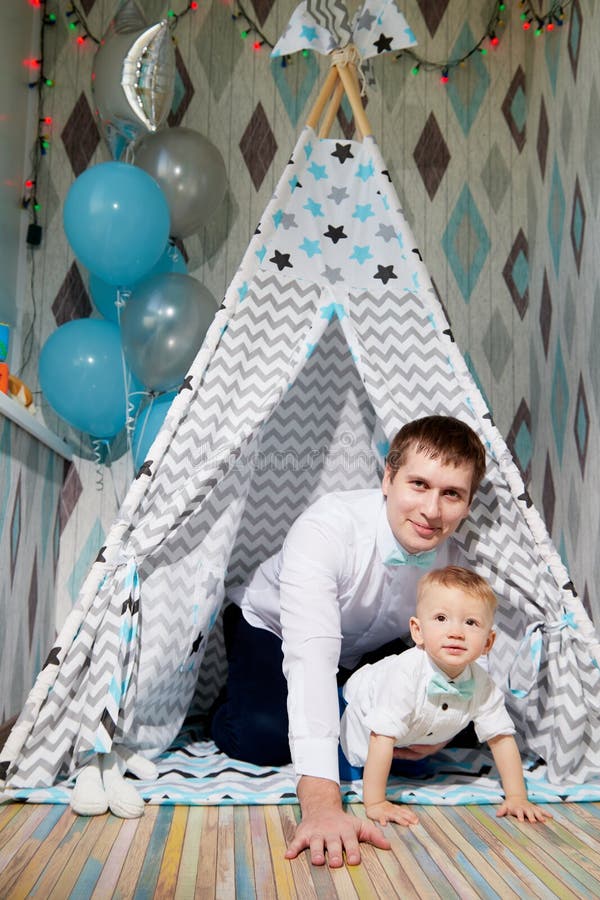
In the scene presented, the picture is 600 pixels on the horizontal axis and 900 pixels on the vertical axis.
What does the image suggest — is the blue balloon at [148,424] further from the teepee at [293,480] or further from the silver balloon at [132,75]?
the silver balloon at [132,75]

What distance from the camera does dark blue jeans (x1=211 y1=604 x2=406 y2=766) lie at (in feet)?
6.54

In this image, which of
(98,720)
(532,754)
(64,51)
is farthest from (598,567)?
(64,51)

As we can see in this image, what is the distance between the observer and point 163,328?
2539 mm

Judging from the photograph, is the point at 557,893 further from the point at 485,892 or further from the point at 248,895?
the point at 248,895

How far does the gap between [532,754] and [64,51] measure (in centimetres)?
289

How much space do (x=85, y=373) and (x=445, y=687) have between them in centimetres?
149

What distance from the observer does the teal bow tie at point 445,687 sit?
5.48 ft

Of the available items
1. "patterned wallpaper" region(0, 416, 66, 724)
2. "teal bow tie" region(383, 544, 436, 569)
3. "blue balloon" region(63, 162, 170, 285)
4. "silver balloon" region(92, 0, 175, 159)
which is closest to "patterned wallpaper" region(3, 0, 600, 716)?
"patterned wallpaper" region(0, 416, 66, 724)

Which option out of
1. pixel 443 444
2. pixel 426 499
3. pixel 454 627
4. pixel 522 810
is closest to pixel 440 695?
pixel 454 627

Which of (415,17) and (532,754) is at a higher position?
(415,17)

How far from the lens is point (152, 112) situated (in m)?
2.67

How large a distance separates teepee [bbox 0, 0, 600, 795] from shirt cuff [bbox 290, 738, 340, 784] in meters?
0.42

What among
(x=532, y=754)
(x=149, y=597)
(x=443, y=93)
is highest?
(x=443, y=93)

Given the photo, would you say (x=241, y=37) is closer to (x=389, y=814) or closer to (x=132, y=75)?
(x=132, y=75)
